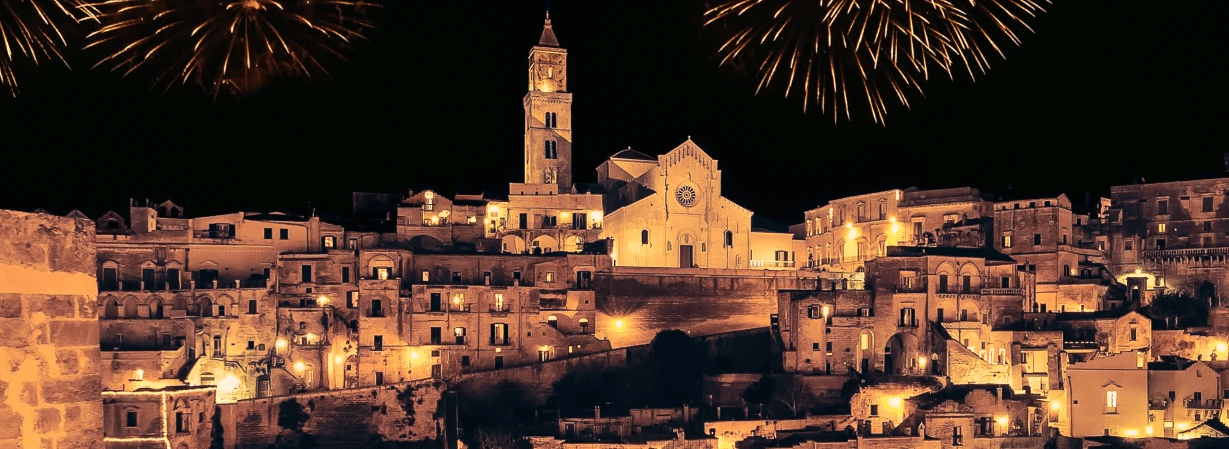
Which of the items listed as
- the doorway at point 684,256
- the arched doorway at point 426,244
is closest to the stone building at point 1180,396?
the doorway at point 684,256

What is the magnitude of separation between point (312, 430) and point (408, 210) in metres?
12.3

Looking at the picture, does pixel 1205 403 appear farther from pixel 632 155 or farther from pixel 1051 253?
pixel 632 155

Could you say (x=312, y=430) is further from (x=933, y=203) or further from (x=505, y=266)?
(x=933, y=203)

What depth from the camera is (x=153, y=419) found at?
169 feet

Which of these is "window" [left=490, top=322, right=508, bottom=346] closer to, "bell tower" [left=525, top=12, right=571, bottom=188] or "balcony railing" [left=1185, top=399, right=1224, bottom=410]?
"bell tower" [left=525, top=12, right=571, bottom=188]

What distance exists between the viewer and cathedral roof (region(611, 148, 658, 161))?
7488 centimetres

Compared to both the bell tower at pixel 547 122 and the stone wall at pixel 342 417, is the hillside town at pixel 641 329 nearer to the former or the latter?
the stone wall at pixel 342 417

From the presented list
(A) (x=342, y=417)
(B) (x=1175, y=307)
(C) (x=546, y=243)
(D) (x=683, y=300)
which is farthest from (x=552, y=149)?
(B) (x=1175, y=307)

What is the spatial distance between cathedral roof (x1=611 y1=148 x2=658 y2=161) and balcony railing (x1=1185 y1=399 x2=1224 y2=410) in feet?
94.4

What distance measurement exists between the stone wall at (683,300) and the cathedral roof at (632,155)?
10764 mm

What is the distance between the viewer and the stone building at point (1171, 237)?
6644cm

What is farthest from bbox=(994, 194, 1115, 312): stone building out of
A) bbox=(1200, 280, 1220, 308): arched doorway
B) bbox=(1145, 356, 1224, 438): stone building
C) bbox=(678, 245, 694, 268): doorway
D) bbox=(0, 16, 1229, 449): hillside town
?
bbox=(678, 245, 694, 268): doorway

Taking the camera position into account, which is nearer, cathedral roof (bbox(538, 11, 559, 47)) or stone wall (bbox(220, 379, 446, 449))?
stone wall (bbox(220, 379, 446, 449))

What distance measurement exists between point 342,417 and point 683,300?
16140mm
